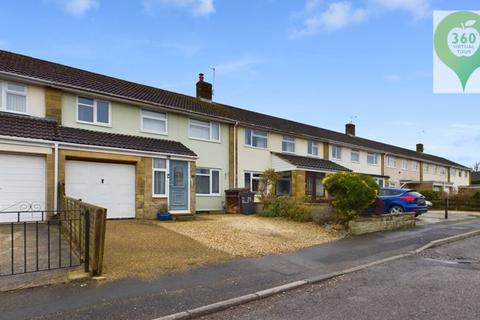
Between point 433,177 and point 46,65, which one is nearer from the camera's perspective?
point 46,65

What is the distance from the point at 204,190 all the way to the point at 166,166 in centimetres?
391

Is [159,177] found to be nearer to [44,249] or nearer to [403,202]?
[44,249]

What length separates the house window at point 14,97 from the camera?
13727 millimetres

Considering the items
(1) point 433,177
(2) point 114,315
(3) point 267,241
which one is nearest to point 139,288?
(2) point 114,315

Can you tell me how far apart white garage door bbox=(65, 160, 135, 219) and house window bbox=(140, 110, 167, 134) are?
2.87 meters

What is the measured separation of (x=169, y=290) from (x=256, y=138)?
56.8ft

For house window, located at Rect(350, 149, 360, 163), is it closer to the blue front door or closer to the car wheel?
the car wheel

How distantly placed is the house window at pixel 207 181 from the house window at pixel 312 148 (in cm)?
883

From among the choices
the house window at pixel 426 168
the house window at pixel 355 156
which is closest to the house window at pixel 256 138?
the house window at pixel 355 156

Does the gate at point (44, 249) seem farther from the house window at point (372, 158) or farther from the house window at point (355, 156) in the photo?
the house window at point (372, 158)

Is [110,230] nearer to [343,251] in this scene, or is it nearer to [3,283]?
[3,283]

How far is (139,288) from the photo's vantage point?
6.36 meters

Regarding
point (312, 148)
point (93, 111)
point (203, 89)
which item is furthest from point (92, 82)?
point (312, 148)

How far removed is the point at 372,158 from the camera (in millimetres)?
34438
